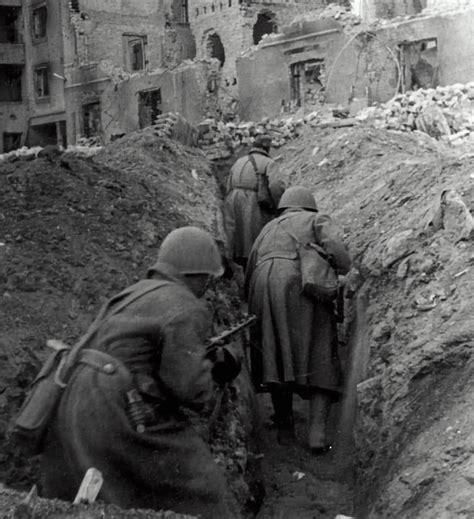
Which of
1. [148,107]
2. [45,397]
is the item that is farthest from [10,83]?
[45,397]

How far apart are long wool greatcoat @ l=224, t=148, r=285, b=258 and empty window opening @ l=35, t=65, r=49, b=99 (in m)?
27.0

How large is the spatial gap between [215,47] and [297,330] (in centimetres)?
2677

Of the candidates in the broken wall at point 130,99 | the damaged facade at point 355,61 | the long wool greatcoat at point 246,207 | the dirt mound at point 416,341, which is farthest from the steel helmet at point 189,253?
the broken wall at point 130,99

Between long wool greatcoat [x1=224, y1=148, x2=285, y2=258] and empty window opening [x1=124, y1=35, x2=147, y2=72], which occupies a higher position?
empty window opening [x1=124, y1=35, x2=147, y2=72]

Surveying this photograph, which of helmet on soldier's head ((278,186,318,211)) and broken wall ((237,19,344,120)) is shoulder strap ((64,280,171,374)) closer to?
helmet on soldier's head ((278,186,318,211))

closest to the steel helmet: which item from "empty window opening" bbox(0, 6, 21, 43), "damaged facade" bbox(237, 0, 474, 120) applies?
"damaged facade" bbox(237, 0, 474, 120)

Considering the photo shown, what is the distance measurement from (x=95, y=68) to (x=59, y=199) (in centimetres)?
2291

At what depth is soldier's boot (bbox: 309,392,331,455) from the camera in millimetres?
6789

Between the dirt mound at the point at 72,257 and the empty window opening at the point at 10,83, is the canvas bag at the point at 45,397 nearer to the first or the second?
the dirt mound at the point at 72,257

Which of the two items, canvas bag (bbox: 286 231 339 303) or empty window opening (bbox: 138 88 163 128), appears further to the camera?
empty window opening (bbox: 138 88 163 128)

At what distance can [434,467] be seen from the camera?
4672mm

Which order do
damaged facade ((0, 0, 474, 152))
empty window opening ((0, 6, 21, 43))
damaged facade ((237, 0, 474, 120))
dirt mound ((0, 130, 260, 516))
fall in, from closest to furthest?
dirt mound ((0, 130, 260, 516)) → damaged facade ((237, 0, 474, 120)) → damaged facade ((0, 0, 474, 152)) → empty window opening ((0, 6, 21, 43))

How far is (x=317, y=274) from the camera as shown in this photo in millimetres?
6789

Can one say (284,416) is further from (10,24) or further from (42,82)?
(10,24)
